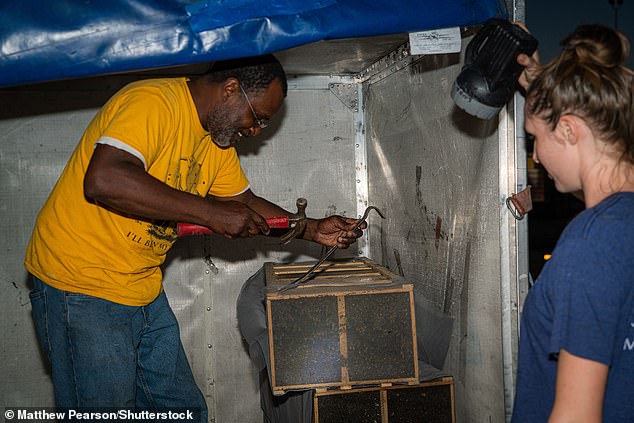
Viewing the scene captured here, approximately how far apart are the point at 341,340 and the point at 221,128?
3.06 feet

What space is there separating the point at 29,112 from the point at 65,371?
68.7 inches

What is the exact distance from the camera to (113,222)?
2.07m

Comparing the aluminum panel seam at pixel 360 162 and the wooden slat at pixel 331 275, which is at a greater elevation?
the aluminum panel seam at pixel 360 162

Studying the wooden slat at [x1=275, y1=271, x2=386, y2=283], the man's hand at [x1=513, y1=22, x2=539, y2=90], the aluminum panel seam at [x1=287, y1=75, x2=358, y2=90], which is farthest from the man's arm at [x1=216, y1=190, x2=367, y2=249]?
the man's hand at [x1=513, y1=22, x2=539, y2=90]

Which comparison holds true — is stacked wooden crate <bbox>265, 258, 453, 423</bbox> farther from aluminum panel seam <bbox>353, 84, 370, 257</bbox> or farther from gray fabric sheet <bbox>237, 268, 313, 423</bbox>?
aluminum panel seam <bbox>353, 84, 370, 257</bbox>

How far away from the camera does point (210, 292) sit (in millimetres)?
3482

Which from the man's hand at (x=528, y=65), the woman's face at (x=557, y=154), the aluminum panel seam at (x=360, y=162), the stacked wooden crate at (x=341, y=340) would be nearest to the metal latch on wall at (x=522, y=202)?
the man's hand at (x=528, y=65)

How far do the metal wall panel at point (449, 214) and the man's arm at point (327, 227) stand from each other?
1.12 ft

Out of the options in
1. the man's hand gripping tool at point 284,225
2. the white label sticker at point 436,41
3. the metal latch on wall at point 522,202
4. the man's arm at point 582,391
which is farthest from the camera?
the man's hand gripping tool at point 284,225

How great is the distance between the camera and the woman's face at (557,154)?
1232 mm

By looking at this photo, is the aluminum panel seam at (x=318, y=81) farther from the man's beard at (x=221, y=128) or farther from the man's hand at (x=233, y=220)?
the man's hand at (x=233, y=220)

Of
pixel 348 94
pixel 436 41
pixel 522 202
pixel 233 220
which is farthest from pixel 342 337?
pixel 348 94

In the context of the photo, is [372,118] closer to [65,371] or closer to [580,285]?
[65,371]

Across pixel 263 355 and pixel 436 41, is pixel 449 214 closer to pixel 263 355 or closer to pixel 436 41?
pixel 436 41
